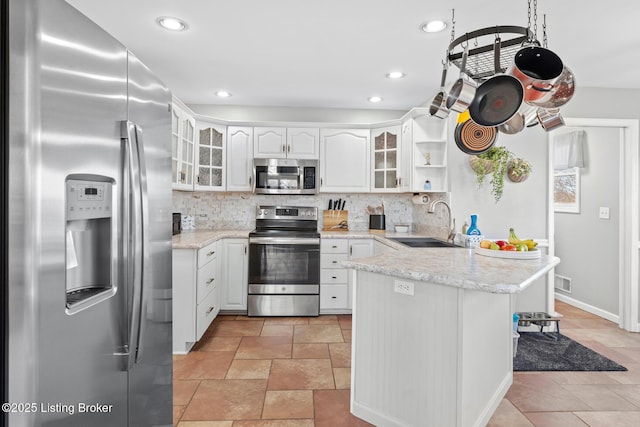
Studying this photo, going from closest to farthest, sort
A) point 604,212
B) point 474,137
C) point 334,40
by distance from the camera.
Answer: point 474,137
point 334,40
point 604,212

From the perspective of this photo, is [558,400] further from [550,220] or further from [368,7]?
[368,7]

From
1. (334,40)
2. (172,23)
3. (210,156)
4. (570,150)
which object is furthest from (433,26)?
(570,150)

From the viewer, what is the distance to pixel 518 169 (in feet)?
11.2

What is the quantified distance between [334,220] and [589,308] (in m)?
3.20

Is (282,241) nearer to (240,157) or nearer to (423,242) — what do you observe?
(240,157)

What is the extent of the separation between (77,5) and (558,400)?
391 centimetres

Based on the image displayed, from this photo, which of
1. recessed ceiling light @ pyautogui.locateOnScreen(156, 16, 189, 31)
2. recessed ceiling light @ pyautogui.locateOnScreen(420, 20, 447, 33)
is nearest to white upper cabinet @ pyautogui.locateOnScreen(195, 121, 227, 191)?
recessed ceiling light @ pyautogui.locateOnScreen(156, 16, 189, 31)

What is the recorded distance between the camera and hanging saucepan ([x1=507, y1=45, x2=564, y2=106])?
5.25 ft

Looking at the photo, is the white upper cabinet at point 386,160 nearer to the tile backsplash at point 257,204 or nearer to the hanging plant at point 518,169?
the tile backsplash at point 257,204

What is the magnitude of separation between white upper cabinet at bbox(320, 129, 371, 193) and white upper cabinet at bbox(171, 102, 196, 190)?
1.52 metres

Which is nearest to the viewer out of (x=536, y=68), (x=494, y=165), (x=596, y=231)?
(x=536, y=68)

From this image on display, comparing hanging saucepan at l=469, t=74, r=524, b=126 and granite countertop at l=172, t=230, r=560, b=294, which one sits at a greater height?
hanging saucepan at l=469, t=74, r=524, b=126

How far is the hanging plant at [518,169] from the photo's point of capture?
11.2ft

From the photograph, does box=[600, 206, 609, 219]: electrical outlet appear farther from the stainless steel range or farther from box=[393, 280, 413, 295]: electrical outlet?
box=[393, 280, 413, 295]: electrical outlet
